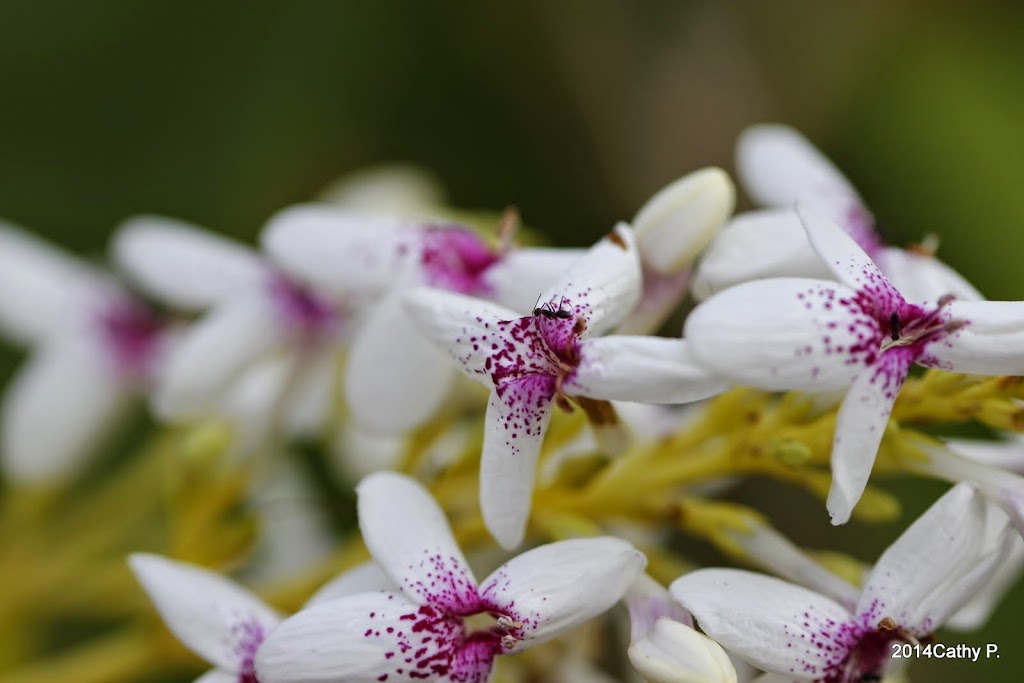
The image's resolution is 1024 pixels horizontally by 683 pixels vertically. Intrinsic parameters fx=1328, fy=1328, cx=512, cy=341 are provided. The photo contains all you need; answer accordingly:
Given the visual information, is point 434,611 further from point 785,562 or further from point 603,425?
point 785,562

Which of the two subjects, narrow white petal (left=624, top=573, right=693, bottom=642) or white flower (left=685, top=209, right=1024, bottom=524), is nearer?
white flower (left=685, top=209, right=1024, bottom=524)

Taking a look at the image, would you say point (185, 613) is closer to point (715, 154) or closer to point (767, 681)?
point (767, 681)

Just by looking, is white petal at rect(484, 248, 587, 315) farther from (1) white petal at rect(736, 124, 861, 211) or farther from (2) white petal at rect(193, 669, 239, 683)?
(2) white petal at rect(193, 669, 239, 683)

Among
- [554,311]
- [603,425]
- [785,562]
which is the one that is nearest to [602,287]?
[554,311]

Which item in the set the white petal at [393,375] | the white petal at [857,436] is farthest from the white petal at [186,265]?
the white petal at [857,436]

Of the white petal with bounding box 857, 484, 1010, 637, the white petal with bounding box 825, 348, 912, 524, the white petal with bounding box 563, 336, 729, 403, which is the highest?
the white petal with bounding box 563, 336, 729, 403

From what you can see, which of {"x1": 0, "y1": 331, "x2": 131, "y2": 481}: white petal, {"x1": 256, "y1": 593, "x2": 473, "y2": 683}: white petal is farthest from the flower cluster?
{"x1": 0, "y1": 331, "x2": 131, "y2": 481}: white petal
